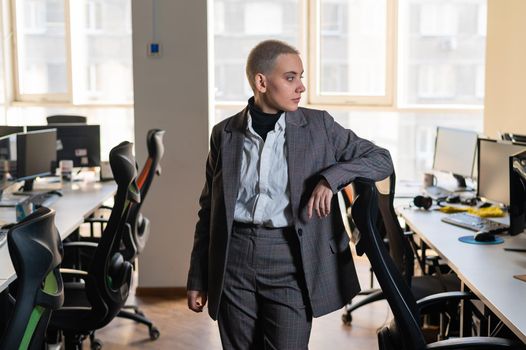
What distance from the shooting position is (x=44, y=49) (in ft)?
26.4

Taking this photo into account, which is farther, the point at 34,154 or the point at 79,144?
the point at 79,144

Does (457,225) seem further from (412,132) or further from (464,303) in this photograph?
(412,132)

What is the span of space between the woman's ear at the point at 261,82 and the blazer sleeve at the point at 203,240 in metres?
0.22

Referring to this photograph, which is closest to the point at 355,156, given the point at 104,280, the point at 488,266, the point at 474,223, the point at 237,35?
the point at 488,266

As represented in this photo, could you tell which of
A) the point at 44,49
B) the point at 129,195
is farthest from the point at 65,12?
the point at 129,195

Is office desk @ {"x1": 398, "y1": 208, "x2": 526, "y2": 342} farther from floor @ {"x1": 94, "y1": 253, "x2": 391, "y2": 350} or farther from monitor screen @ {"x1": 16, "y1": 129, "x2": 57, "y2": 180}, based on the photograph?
monitor screen @ {"x1": 16, "y1": 129, "x2": 57, "y2": 180}

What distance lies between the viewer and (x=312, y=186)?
8.23 feet

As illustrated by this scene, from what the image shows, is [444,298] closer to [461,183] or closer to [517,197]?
[517,197]

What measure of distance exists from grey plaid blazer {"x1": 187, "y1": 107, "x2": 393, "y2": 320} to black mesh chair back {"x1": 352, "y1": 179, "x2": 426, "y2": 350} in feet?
0.37

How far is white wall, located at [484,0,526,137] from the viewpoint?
543cm

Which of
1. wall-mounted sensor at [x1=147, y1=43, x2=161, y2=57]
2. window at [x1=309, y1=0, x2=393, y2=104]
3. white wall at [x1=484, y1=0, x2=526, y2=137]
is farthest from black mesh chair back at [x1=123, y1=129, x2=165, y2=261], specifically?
window at [x1=309, y1=0, x2=393, y2=104]

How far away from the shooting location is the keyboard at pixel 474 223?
409 centimetres

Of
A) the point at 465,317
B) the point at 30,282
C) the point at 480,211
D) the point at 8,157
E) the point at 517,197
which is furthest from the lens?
the point at 8,157

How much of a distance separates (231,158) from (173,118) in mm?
3096
